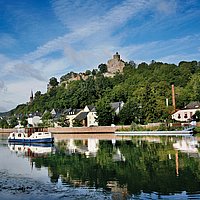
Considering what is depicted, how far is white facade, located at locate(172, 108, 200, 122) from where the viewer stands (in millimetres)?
89963

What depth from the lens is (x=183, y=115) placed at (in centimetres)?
9181

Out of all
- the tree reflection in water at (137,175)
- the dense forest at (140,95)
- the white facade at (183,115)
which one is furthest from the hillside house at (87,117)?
the tree reflection in water at (137,175)

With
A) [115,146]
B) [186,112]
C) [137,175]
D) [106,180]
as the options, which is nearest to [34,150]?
[115,146]

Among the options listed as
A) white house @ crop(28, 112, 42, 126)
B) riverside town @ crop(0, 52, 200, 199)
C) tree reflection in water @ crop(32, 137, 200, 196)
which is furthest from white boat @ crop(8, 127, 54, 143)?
white house @ crop(28, 112, 42, 126)

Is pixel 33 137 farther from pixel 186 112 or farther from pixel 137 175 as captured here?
pixel 186 112

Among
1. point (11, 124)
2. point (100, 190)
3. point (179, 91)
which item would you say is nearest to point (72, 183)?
point (100, 190)

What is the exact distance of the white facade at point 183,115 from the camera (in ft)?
295

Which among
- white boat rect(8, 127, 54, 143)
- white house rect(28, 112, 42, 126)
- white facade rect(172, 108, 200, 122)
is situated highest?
white house rect(28, 112, 42, 126)

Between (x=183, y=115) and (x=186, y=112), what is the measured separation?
1170 millimetres

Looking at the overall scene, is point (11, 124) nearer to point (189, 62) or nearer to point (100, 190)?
point (189, 62)

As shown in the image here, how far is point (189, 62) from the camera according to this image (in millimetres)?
136500

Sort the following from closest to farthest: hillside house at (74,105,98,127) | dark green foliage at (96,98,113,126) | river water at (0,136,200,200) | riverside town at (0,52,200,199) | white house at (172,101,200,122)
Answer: river water at (0,136,200,200) < riverside town at (0,52,200,199) < white house at (172,101,200,122) < dark green foliage at (96,98,113,126) < hillside house at (74,105,98,127)

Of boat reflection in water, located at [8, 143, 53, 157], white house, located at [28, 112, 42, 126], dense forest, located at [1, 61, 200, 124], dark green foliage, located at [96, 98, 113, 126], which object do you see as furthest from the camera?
white house, located at [28, 112, 42, 126]

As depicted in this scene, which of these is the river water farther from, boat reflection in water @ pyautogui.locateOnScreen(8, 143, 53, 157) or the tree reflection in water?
boat reflection in water @ pyautogui.locateOnScreen(8, 143, 53, 157)
